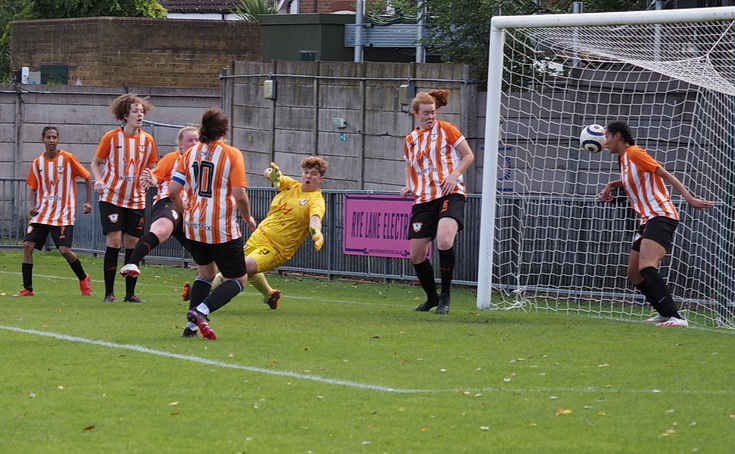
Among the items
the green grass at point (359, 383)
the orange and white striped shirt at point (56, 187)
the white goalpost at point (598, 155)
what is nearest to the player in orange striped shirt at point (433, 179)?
the green grass at point (359, 383)

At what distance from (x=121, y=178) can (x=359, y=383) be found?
5.69 meters

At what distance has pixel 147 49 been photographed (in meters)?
30.6

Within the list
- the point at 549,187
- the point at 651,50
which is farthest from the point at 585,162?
the point at 651,50

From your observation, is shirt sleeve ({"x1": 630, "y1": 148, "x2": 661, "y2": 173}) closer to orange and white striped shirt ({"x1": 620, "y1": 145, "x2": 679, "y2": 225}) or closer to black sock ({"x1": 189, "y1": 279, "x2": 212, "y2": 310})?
orange and white striped shirt ({"x1": 620, "y1": 145, "x2": 679, "y2": 225})

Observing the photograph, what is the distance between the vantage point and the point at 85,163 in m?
23.4

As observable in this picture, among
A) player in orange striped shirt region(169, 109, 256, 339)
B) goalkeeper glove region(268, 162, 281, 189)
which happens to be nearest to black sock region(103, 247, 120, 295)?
goalkeeper glove region(268, 162, 281, 189)

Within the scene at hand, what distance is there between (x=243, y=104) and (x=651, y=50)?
9.13m

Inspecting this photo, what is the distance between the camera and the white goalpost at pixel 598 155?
11.4 m

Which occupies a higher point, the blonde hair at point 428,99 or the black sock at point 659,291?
the blonde hair at point 428,99

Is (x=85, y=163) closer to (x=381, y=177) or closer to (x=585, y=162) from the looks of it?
(x=381, y=177)

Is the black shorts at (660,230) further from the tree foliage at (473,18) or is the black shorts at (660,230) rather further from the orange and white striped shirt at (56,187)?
the tree foliage at (473,18)

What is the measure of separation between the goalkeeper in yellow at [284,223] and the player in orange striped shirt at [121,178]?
1.35m

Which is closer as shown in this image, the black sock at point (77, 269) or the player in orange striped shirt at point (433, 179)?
the player in orange striped shirt at point (433, 179)

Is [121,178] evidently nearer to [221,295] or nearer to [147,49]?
[221,295]
